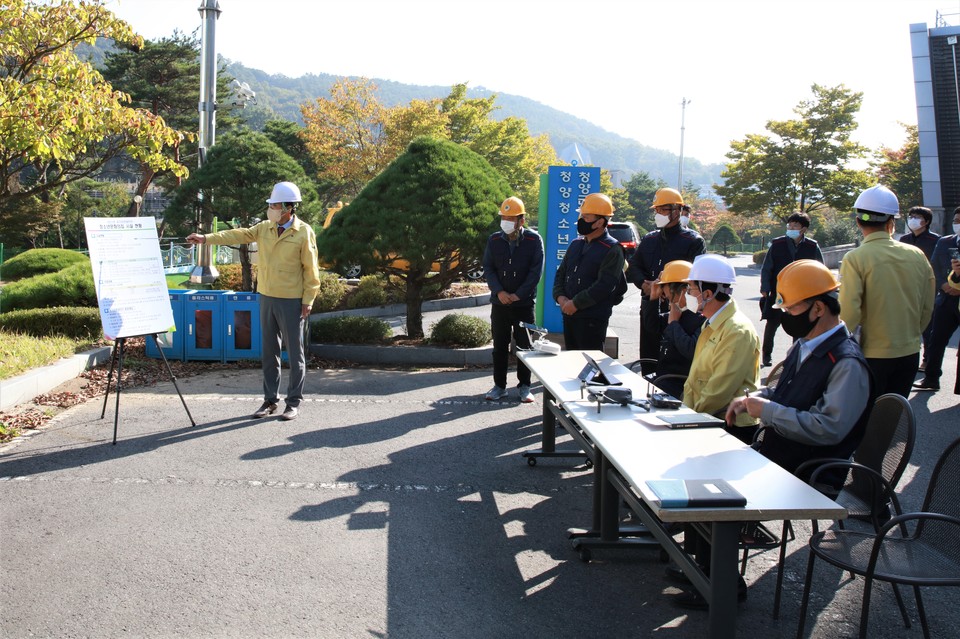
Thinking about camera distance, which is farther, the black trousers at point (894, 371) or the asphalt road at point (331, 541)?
the black trousers at point (894, 371)

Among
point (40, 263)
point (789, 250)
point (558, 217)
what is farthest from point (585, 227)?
point (40, 263)

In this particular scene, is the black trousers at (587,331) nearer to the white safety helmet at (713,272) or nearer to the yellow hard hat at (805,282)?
the white safety helmet at (713,272)

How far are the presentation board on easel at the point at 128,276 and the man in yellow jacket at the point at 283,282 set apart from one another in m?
0.45

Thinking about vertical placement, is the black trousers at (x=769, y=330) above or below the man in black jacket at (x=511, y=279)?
below

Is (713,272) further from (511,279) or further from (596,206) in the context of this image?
(511,279)

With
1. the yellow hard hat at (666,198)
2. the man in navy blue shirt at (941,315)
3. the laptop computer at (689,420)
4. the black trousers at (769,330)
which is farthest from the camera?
the black trousers at (769,330)

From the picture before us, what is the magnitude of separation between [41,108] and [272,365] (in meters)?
3.34

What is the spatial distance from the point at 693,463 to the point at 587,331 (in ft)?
13.1

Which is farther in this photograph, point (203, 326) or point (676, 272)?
point (203, 326)

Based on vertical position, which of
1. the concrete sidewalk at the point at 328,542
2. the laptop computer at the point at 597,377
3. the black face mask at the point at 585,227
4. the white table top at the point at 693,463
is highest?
the black face mask at the point at 585,227

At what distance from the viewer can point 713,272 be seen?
4277 mm

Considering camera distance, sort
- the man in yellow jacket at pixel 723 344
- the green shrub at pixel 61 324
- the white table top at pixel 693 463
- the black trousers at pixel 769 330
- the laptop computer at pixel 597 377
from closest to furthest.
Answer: the white table top at pixel 693 463, the man in yellow jacket at pixel 723 344, the laptop computer at pixel 597 377, the black trousers at pixel 769 330, the green shrub at pixel 61 324

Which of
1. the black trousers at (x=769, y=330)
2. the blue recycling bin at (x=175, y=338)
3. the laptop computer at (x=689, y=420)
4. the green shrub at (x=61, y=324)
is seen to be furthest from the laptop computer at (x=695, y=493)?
the green shrub at (x=61, y=324)

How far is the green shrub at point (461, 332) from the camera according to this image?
33.7ft
